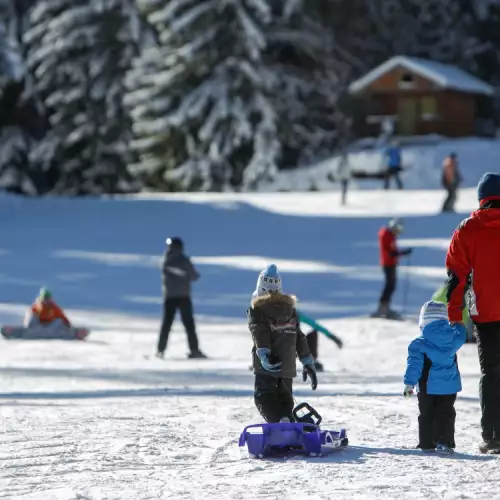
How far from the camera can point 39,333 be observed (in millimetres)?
17422

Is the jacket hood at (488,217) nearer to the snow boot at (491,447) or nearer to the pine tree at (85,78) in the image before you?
the snow boot at (491,447)

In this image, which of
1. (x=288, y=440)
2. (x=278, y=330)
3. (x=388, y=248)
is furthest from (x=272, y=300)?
(x=388, y=248)

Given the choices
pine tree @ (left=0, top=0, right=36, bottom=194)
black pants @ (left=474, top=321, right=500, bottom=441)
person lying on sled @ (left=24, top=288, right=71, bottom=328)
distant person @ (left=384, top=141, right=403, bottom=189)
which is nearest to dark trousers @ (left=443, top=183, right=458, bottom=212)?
distant person @ (left=384, top=141, right=403, bottom=189)

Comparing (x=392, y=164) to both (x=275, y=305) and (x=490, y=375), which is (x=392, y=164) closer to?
(x=275, y=305)

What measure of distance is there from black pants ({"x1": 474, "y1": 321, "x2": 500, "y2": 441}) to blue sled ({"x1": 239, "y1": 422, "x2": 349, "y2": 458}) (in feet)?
2.91

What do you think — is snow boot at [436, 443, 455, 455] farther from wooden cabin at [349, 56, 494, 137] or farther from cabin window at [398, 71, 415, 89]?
cabin window at [398, 71, 415, 89]

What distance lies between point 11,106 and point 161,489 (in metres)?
45.0

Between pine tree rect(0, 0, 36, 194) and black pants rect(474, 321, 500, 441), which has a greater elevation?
pine tree rect(0, 0, 36, 194)

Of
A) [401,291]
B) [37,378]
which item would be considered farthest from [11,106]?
[37,378]

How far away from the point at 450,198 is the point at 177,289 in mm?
16935

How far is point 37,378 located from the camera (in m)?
12.9

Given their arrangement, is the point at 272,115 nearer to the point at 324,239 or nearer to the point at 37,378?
the point at 324,239

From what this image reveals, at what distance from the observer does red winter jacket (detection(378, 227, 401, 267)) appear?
18875mm

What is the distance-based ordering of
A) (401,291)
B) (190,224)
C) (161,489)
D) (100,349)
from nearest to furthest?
(161,489), (100,349), (401,291), (190,224)
